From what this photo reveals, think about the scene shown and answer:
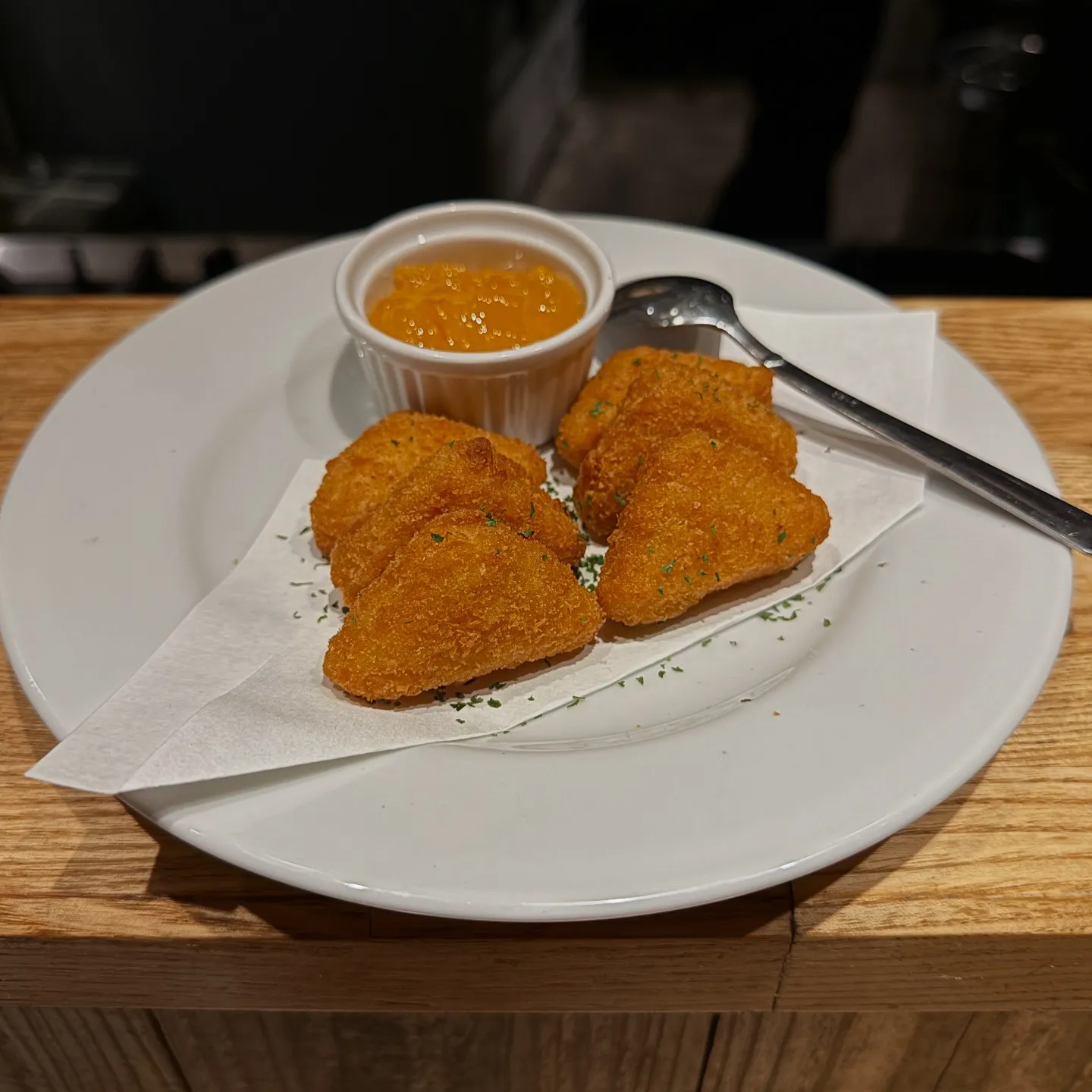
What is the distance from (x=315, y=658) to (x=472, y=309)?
722 millimetres

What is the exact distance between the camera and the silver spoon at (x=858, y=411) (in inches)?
59.2

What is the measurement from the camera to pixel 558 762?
1.23m

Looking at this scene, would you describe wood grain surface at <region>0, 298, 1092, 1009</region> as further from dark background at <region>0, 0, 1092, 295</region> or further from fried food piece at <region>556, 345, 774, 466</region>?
dark background at <region>0, 0, 1092, 295</region>

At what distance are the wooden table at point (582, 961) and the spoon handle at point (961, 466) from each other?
19 centimetres

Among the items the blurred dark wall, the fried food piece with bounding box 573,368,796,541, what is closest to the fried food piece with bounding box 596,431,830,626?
the fried food piece with bounding box 573,368,796,541

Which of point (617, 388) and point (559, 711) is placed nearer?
point (559, 711)

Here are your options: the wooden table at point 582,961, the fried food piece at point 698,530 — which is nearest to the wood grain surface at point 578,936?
the wooden table at point 582,961

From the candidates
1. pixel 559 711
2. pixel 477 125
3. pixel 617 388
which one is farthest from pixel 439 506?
pixel 477 125

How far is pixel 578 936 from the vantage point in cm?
125

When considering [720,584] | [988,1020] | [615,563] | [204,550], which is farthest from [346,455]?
[988,1020]

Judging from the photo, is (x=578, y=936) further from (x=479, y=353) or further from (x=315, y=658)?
(x=479, y=353)

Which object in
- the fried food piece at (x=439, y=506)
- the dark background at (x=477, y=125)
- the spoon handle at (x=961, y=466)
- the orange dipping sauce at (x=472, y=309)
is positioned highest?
the orange dipping sauce at (x=472, y=309)

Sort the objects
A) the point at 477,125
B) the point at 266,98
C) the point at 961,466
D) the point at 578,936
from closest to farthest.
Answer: the point at 578,936, the point at 961,466, the point at 266,98, the point at 477,125

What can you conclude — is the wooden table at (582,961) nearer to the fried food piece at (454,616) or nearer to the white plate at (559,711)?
the white plate at (559,711)
